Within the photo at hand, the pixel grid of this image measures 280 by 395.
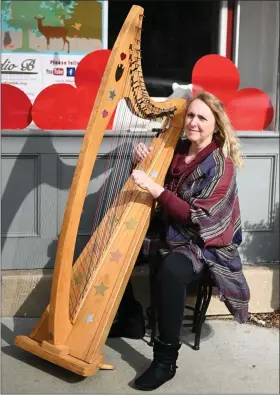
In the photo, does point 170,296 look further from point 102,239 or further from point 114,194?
point 114,194

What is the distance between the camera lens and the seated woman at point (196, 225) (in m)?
2.66

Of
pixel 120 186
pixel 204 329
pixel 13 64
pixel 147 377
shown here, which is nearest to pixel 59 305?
pixel 147 377

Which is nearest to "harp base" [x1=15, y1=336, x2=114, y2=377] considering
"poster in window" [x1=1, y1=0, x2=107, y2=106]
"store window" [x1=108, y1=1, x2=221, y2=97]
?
"poster in window" [x1=1, y1=0, x2=107, y2=106]

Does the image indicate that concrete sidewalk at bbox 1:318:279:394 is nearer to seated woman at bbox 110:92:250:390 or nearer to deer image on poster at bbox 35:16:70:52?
seated woman at bbox 110:92:250:390

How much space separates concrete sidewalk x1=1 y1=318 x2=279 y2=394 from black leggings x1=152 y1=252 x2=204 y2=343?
0.26 m

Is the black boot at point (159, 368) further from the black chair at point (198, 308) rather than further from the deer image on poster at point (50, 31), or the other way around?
the deer image on poster at point (50, 31)

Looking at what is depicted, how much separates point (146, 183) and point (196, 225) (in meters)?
0.31

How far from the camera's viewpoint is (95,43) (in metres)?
3.81

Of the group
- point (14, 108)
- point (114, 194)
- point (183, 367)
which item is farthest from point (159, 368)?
point (14, 108)

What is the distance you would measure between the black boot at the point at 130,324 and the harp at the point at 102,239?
1.31 feet

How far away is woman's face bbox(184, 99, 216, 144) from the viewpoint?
2842 millimetres

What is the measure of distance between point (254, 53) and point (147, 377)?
2397mm

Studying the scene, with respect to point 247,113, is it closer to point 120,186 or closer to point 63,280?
point 120,186

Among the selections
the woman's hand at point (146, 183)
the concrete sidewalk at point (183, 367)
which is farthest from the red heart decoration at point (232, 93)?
the concrete sidewalk at point (183, 367)
